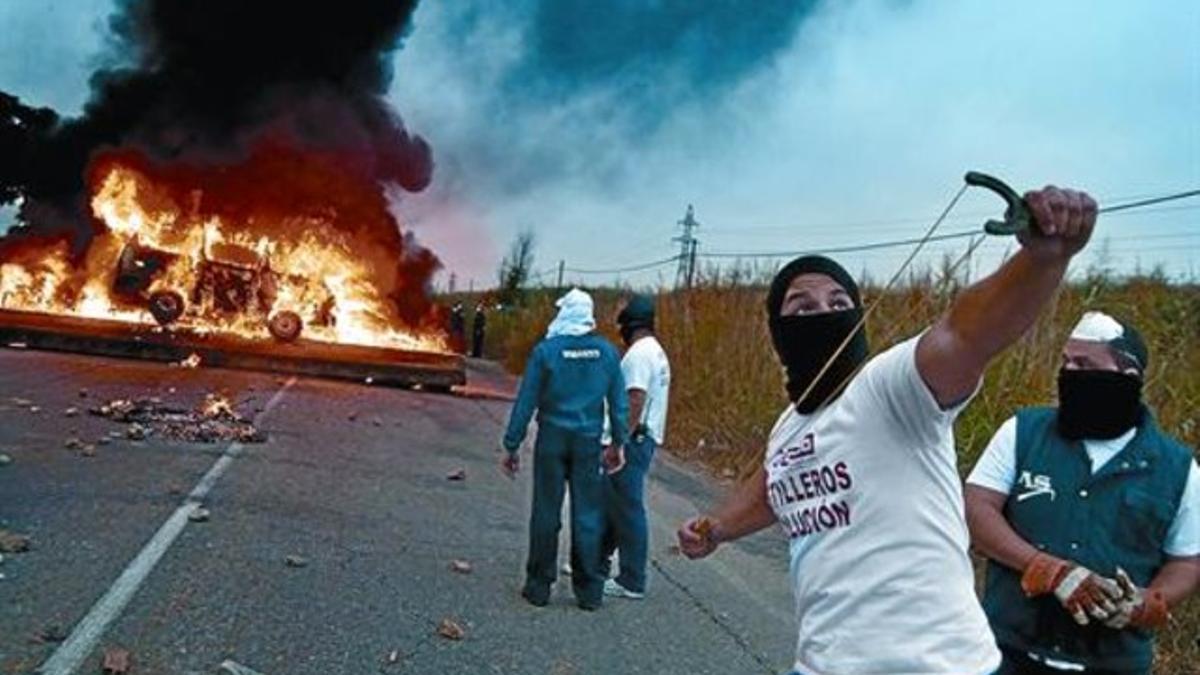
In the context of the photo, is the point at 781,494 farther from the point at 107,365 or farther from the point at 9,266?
the point at 9,266

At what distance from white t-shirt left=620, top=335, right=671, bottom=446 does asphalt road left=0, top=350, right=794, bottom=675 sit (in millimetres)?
1064

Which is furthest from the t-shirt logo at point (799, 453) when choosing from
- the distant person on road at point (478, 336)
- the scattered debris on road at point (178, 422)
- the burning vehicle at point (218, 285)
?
the distant person on road at point (478, 336)

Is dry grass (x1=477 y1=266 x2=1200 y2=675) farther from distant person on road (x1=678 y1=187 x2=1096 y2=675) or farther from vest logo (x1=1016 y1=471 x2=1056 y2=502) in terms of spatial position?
distant person on road (x1=678 y1=187 x2=1096 y2=675)

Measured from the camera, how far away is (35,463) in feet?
28.1

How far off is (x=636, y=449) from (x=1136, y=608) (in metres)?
4.45

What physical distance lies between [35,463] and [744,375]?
9.63m

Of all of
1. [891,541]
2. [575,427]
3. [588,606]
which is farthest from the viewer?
[575,427]

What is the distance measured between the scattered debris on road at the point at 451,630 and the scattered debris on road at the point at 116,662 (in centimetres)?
149

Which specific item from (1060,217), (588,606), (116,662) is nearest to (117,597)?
(116,662)

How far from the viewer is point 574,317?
6.98 metres

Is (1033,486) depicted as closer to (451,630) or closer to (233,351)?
(451,630)

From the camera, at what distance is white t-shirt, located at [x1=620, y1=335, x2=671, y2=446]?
7.44m

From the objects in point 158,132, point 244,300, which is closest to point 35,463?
point 244,300

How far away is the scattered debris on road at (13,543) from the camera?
604cm
